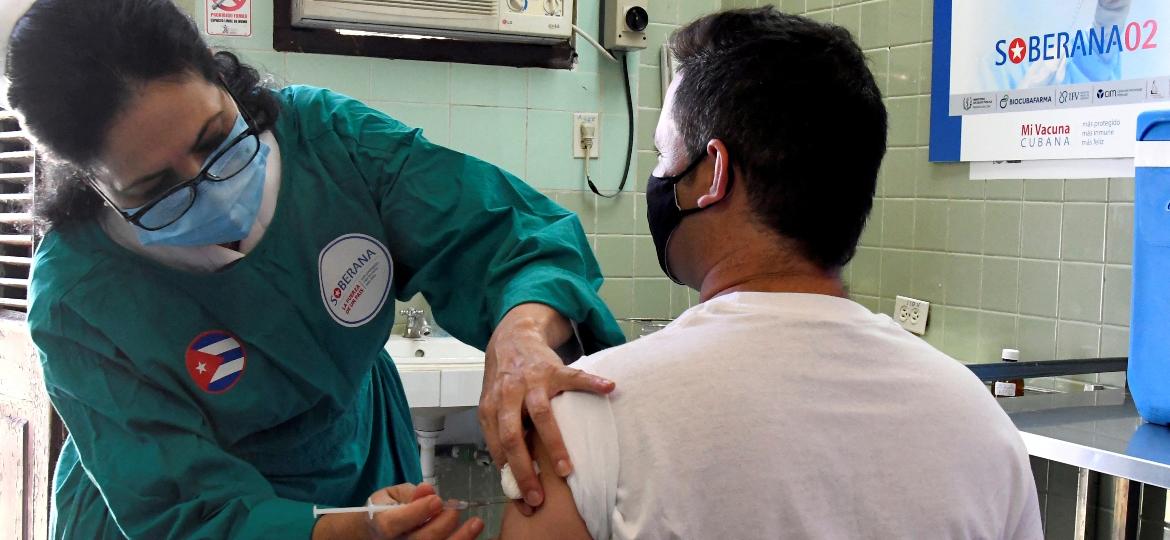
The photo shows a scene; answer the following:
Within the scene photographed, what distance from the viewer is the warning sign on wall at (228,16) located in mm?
3246

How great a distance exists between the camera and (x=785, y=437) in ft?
3.05

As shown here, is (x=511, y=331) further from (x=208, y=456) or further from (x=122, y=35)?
(x=122, y=35)

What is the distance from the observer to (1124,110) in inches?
104

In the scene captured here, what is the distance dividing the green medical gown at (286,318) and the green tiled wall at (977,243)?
6.03ft

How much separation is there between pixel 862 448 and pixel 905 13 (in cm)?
258

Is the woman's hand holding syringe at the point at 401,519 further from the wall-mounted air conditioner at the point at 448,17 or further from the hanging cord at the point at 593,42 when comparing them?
the hanging cord at the point at 593,42

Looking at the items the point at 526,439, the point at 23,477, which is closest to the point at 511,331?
the point at 526,439

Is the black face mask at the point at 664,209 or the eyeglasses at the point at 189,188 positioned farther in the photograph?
the eyeglasses at the point at 189,188

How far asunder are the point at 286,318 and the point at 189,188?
212 mm

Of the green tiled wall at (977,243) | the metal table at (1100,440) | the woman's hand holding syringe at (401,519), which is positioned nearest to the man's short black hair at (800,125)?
the woman's hand holding syringe at (401,519)

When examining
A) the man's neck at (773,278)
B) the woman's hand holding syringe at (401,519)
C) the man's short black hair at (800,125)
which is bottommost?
the woman's hand holding syringe at (401,519)

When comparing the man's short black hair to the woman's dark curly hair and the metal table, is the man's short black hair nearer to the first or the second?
the woman's dark curly hair

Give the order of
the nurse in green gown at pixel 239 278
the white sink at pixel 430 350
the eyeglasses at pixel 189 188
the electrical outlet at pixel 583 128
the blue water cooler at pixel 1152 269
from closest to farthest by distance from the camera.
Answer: the nurse in green gown at pixel 239 278
the eyeglasses at pixel 189 188
the blue water cooler at pixel 1152 269
the white sink at pixel 430 350
the electrical outlet at pixel 583 128

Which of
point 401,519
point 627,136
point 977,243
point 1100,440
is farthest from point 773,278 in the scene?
point 627,136
